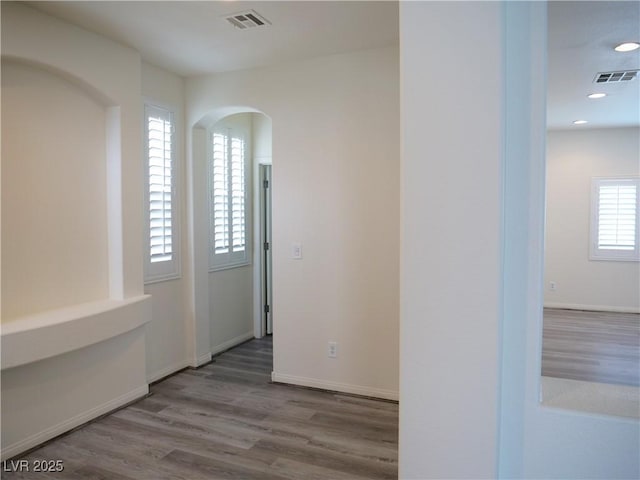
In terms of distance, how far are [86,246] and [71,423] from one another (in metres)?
1.24

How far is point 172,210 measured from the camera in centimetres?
409

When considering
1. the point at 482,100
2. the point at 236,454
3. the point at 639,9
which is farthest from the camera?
the point at 236,454

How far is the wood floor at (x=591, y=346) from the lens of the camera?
6.18 feet

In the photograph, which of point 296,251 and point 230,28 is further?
point 296,251

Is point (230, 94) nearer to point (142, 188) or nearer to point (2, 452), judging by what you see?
point (142, 188)

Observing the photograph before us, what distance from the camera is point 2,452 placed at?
2.64m

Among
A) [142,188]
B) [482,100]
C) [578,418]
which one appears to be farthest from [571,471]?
[142,188]

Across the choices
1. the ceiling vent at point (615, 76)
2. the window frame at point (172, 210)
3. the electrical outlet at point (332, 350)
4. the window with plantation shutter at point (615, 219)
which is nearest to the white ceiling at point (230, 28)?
the window frame at point (172, 210)

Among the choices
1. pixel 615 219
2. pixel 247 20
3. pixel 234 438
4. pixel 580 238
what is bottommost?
pixel 234 438

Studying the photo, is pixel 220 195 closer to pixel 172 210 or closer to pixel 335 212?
pixel 172 210

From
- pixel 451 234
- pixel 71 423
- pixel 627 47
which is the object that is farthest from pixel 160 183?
pixel 627 47

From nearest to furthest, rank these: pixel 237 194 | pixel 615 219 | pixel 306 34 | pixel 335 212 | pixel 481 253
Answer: pixel 481 253 < pixel 615 219 < pixel 306 34 < pixel 335 212 < pixel 237 194

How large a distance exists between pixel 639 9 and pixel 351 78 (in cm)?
188

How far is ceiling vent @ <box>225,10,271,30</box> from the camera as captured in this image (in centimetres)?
281
